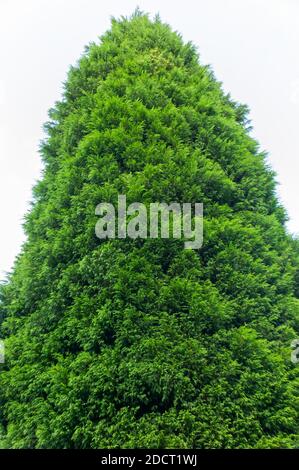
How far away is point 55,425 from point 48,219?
2616mm

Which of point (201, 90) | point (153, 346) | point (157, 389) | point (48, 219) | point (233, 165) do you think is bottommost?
point (157, 389)

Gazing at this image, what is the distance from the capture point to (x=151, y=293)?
4566mm

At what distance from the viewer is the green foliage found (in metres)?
4.17

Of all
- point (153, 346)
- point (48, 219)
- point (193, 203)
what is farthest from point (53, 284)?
point (193, 203)

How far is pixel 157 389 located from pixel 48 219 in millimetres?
2713

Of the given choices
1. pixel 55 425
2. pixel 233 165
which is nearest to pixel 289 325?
pixel 233 165

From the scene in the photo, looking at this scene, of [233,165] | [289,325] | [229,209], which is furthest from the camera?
[233,165]

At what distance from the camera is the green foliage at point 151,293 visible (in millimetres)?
4168

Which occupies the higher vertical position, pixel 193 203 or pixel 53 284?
pixel 193 203
